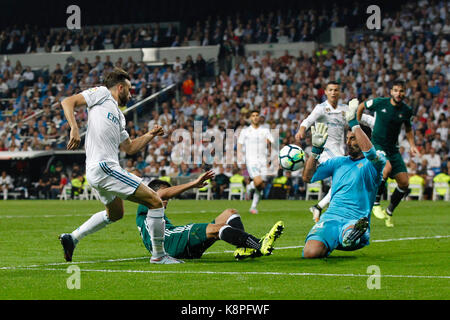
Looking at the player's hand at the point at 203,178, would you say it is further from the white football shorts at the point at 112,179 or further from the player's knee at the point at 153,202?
the white football shorts at the point at 112,179

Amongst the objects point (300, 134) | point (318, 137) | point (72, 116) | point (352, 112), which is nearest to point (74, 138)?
point (72, 116)

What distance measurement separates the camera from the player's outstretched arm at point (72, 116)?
9.36 meters

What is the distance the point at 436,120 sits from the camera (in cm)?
3105

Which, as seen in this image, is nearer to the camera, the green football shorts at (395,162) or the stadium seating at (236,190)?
the green football shorts at (395,162)

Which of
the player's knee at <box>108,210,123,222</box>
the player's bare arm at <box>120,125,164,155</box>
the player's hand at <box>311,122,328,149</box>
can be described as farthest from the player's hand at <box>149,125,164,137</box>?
the player's hand at <box>311,122,328,149</box>

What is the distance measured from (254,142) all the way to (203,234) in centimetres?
1256

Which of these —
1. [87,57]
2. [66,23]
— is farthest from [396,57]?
[66,23]

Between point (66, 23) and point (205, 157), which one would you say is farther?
point (66, 23)

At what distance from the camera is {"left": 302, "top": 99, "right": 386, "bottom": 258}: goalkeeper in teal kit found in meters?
10.5

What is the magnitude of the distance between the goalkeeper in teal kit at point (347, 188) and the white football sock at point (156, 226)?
1864 millimetres

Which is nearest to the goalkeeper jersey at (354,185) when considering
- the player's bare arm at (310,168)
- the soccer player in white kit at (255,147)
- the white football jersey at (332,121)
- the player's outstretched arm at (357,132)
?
the player's bare arm at (310,168)

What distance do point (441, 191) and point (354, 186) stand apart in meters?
19.0

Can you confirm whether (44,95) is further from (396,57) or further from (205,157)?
(396,57)

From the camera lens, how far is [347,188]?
36.0 ft
